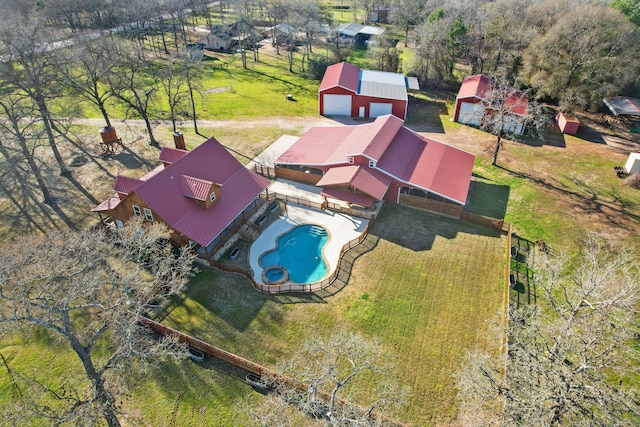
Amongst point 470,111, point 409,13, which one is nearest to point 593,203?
point 470,111

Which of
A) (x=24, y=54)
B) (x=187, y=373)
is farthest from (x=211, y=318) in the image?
(x=24, y=54)

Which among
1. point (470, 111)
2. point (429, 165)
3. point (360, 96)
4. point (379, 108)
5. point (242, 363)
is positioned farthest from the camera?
point (379, 108)

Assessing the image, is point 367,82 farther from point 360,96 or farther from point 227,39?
point 227,39

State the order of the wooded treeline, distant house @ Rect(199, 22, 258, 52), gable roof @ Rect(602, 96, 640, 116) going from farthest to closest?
distant house @ Rect(199, 22, 258, 52), gable roof @ Rect(602, 96, 640, 116), the wooded treeline

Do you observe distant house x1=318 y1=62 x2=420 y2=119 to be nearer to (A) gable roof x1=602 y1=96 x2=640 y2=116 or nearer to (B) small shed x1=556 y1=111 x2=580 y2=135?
(B) small shed x1=556 y1=111 x2=580 y2=135

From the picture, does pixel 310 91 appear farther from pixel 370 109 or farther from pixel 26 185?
pixel 26 185

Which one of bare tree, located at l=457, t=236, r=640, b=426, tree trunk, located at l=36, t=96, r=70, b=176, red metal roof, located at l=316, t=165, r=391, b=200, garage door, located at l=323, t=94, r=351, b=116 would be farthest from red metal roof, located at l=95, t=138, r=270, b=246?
garage door, located at l=323, t=94, r=351, b=116

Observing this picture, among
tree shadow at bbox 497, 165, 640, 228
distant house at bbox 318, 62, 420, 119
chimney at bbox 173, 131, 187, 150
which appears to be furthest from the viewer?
distant house at bbox 318, 62, 420, 119

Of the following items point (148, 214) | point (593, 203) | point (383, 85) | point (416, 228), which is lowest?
point (416, 228)
